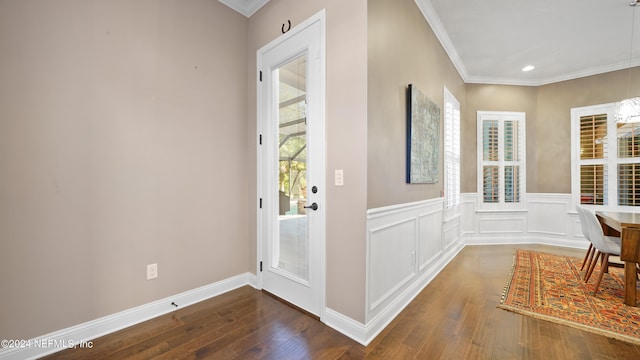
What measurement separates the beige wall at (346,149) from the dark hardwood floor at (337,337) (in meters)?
0.31

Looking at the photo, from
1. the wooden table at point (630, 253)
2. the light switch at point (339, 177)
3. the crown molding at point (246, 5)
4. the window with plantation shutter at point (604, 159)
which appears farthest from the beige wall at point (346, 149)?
the window with plantation shutter at point (604, 159)

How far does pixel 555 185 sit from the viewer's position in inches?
184

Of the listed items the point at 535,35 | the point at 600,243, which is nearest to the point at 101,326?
the point at 600,243

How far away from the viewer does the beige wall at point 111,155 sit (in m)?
1.63

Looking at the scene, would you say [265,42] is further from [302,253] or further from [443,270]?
[443,270]

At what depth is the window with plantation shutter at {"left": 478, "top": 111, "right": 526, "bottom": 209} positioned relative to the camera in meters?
4.81

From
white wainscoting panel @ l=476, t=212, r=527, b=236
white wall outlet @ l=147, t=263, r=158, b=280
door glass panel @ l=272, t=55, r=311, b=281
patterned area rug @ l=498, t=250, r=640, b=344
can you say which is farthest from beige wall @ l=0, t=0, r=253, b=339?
white wainscoting panel @ l=476, t=212, r=527, b=236

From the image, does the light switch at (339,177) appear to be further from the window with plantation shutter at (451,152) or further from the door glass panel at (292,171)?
the window with plantation shutter at (451,152)

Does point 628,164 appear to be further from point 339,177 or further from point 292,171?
point 292,171

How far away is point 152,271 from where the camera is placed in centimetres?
217

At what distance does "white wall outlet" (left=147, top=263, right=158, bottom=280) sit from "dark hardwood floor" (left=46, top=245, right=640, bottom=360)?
1.18 ft

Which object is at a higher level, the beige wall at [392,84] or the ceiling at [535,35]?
the ceiling at [535,35]

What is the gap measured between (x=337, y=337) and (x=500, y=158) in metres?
4.70

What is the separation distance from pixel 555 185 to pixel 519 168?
0.66 m
